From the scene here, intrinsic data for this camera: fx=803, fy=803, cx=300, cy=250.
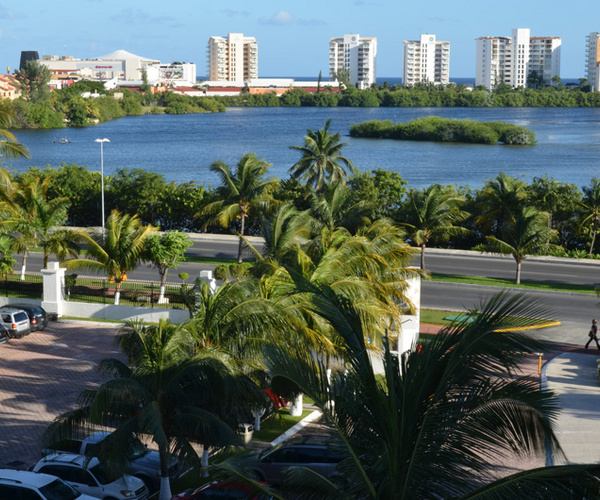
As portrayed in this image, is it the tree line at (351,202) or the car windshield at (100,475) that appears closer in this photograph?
the car windshield at (100,475)

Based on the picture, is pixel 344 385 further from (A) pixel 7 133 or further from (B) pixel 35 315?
(A) pixel 7 133

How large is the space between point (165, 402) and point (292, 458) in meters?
2.95

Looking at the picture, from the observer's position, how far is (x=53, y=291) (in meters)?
29.0

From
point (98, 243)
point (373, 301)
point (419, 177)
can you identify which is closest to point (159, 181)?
point (98, 243)

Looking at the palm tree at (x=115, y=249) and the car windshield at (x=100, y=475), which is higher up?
the palm tree at (x=115, y=249)

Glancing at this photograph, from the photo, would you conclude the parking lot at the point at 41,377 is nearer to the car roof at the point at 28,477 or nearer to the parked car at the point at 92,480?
the parked car at the point at 92,480

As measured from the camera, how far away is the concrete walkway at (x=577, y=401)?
58.2 ft

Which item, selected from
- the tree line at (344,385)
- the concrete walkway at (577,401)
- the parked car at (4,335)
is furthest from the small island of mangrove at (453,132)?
the parked car at (4,335)

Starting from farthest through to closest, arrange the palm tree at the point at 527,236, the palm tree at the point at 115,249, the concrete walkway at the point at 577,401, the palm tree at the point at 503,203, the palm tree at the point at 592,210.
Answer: the palm tree at the point at 503,203
the palm tree at the point at 592,210
the palm tree at the point at 527,236
the palm tree at the point at 115,249
the concrete walkway at the point at 577,401

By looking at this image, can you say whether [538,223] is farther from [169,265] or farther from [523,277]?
[169,265]

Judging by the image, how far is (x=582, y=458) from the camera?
17.3m

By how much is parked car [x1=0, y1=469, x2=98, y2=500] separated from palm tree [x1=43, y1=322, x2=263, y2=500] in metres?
0.75

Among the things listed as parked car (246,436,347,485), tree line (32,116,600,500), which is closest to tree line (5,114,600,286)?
tree line (32,116,600,500)

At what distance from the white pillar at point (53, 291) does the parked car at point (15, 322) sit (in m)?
2.57
